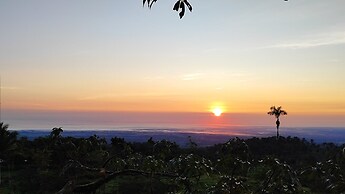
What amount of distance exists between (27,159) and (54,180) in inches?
467

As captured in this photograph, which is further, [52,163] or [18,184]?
[52,163]

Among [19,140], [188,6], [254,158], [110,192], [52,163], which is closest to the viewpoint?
[188,6]

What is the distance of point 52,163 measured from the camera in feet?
93.2

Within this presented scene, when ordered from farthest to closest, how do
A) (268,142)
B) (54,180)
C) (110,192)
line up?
(268,142), (54,180), (110,192)

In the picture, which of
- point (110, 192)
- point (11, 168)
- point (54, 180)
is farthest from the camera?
point (11, 168)

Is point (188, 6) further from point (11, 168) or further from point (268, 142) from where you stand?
point (268, 142)

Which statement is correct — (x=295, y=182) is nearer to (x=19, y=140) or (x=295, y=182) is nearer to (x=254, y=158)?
(x=254, y=158)

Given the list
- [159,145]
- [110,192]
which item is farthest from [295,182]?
[110,192]

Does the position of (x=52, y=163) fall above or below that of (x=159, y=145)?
below

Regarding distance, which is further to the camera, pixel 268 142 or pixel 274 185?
pixel 268 142

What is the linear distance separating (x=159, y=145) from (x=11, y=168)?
95.6 ft

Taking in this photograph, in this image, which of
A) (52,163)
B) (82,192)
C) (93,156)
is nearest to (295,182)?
(82,192)

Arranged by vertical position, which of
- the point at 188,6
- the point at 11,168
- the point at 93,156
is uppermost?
the point at 188,6

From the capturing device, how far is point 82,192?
2160mm
